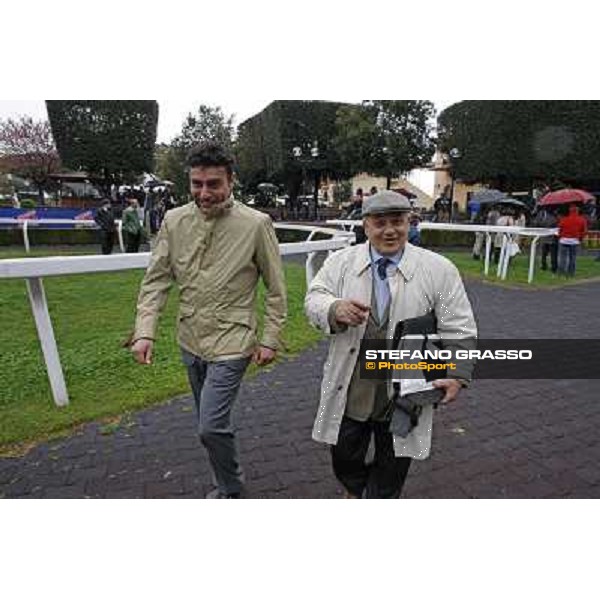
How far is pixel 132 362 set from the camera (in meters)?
4.63

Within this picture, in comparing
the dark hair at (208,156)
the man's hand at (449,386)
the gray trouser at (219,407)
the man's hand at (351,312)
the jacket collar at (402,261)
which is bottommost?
the gray trouser at (219,407)

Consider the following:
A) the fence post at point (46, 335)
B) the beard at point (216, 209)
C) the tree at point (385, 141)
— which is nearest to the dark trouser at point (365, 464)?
the beard at point (216, 209)

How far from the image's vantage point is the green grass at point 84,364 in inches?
139

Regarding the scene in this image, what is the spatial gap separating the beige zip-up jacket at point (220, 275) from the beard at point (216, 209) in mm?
15

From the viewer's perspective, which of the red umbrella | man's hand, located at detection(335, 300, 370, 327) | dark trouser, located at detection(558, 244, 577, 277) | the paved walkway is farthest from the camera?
the red umbrella

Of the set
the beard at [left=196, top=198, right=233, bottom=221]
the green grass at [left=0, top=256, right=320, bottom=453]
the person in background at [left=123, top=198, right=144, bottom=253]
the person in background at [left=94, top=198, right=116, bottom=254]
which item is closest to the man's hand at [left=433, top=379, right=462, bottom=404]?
the beard at [left=196, top=198, right=233, bottom=221]

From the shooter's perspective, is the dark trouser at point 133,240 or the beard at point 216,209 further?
the dark trouser at point 133,240

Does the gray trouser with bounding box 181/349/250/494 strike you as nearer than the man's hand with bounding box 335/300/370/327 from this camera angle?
No

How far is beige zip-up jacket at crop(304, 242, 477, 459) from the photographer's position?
2119mm

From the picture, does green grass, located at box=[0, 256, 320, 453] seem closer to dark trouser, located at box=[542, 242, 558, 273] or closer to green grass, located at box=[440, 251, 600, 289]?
green grass, located at box=[440, 251, 600, 289]

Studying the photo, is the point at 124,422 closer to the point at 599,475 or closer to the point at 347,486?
the point at 347,486

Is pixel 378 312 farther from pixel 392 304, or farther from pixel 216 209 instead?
pixel 216 209

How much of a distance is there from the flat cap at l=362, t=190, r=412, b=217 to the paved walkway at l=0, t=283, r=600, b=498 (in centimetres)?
149

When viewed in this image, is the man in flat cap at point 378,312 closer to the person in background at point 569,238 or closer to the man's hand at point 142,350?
the man's hand at point 142,350
